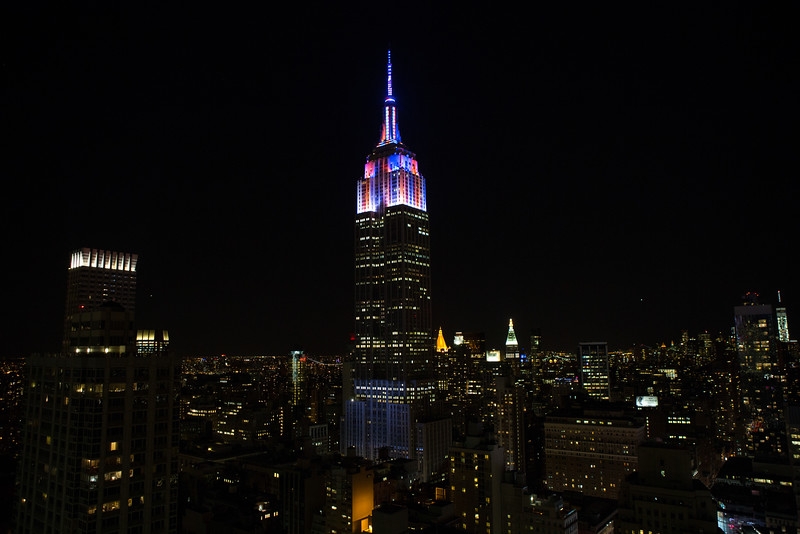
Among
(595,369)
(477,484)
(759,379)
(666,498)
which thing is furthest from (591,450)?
(759,379)

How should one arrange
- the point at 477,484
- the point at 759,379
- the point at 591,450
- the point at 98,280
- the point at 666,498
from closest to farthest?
1. the point at 666,498
2. the point at 477,484
3. the point at 591,450
4. the point at 98,280
5. the point at 759,379

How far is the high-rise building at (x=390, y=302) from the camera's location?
384ft

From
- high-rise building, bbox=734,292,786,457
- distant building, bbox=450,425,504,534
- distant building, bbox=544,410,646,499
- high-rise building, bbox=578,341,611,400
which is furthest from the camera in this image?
high-rise building, bbox=578,341,611,400

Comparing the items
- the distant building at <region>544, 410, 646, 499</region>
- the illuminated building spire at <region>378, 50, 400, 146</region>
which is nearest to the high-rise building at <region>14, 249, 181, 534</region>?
the distant building at <region>544, 410, 646, 499</region>

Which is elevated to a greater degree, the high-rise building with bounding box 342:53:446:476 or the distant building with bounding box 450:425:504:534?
the high-rise building with bounding box 342:53:446:476

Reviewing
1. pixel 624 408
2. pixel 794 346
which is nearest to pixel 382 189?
pixel 624 408

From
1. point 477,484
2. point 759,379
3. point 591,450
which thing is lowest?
point 591,450

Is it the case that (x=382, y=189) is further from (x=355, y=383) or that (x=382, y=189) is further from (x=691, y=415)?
(x=691, y=415)

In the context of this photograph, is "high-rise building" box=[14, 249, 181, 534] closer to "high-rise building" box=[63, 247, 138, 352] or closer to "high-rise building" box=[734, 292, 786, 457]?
"high-rise building" box=[63, 247, 138, 352]

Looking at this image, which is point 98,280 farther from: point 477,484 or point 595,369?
point 595,369

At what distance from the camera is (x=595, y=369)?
164125 mm

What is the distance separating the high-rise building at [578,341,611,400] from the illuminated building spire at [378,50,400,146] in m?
82.9

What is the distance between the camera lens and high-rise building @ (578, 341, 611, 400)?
534ft

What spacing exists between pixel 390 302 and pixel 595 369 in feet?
240
